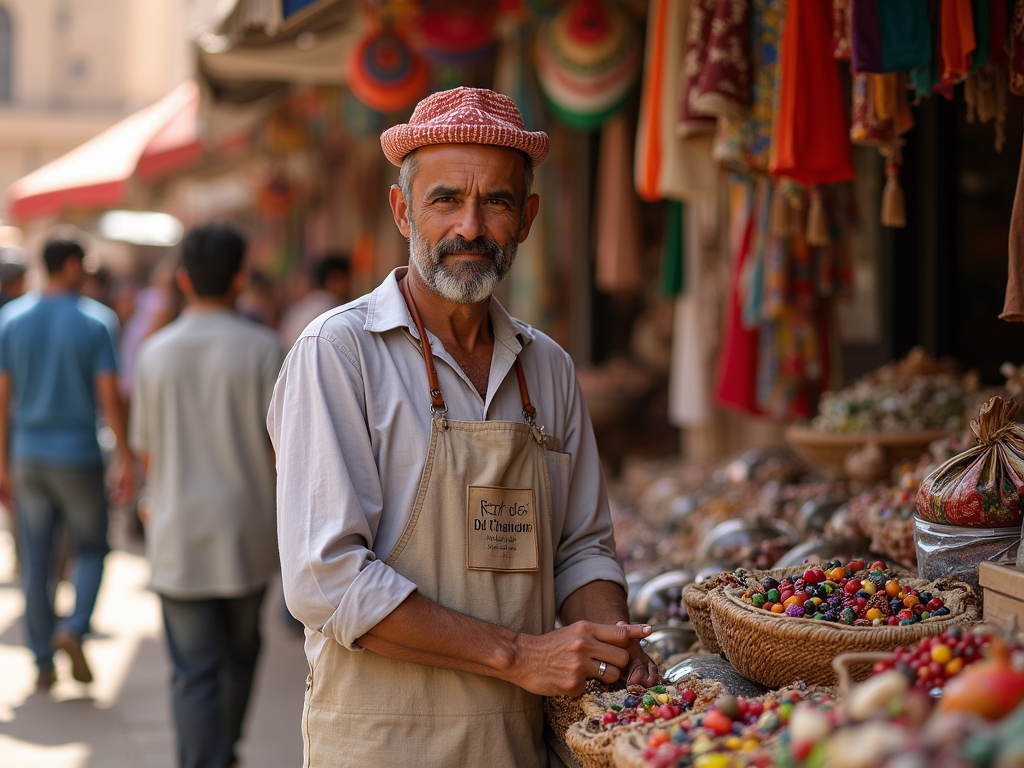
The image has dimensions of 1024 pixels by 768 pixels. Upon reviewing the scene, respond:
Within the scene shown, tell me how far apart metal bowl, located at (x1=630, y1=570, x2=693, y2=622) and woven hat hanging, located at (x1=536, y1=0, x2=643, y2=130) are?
291 centimetres

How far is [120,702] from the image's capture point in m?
4.96

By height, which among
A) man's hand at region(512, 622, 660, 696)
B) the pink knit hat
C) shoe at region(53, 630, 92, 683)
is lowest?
shoe at region(53, 630, 92, 683)

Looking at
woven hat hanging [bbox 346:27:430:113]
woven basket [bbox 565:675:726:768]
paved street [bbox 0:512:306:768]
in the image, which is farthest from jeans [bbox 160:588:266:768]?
woven hat hanging [bbox 346:27:430:113]

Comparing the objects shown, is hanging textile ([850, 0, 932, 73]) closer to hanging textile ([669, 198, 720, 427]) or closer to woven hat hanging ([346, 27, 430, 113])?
hanging textile ([669, 198, 720, 427])

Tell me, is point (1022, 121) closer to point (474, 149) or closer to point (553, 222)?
point (474, 149)

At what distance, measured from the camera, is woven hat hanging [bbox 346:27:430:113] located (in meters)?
6.01

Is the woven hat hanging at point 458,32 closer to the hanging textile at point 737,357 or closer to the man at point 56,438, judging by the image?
Result: the hanging textile at point 737,357

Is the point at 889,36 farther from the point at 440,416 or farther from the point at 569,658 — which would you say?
the point at 569,658

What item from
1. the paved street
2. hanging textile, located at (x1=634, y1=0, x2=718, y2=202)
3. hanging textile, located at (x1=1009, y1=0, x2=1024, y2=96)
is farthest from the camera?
the paved street

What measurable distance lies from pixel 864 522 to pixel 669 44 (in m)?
1.94

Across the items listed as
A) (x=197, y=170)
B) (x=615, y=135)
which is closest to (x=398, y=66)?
(x=615, y=135)

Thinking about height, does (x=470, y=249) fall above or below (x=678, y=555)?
above

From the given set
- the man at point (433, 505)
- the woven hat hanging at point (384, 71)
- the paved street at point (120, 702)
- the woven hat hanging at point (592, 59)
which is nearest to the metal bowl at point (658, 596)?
the man at point (433, 505)

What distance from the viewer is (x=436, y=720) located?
2025 millimetres
